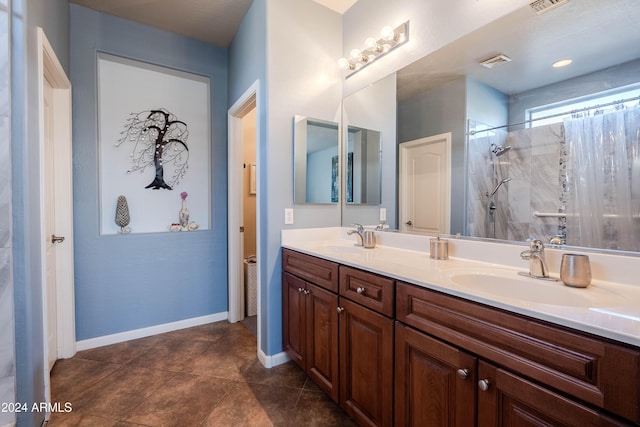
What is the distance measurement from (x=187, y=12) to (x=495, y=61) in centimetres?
228

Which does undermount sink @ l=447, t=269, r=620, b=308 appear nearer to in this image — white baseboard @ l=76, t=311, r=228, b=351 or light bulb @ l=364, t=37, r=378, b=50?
light bulb @ l=364, t=37, r=378, b=50

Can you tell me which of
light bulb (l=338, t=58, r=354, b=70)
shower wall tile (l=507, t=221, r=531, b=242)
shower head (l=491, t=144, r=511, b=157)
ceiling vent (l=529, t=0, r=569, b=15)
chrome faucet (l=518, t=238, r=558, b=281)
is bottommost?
chrome faucet (l=518, t=238, r=558, b=281)

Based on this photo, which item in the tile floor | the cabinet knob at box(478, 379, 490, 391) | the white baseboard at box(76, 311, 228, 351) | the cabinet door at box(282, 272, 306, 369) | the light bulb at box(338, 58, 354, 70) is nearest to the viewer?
the cabinet knob at box(478, 379, 490, 391)

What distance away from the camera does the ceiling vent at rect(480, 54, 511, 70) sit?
1.38 m

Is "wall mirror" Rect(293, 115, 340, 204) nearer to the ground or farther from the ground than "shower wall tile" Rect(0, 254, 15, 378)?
farther from the ground

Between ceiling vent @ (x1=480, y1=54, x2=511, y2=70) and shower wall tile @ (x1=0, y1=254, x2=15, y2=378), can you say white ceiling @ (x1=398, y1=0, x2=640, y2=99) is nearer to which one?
ceiling vent @ (x1=480, y1=54, x2=511, y2=70)

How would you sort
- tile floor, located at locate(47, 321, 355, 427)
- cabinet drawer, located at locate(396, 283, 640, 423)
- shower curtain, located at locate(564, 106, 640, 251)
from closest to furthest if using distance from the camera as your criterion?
cabinet drawer, located at locate(396, 283, 640, 423) < shower curtain, located at locate(564, 106, 640, 251) < tile floor, located at locate(47, 321, 355, 427)

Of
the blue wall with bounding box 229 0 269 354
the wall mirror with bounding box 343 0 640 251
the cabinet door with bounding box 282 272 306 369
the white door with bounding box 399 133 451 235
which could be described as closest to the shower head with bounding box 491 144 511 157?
the wall mirror with bounding box 343 0 640 251

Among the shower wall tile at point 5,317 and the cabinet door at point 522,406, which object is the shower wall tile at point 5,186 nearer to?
the shower wall tile at point 5,317

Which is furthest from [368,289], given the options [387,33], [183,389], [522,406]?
[387,33]

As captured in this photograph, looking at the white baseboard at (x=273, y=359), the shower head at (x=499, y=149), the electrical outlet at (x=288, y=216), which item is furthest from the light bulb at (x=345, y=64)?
the white baseboard at (x=273, y=359)

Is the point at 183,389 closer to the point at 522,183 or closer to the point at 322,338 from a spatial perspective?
the point at 322,338

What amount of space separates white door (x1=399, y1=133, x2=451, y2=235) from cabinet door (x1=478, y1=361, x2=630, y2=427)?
87 cm

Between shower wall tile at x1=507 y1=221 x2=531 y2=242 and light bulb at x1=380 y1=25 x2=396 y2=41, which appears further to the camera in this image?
light bulb at x1=380 y1=25 x2=396 y2=41
